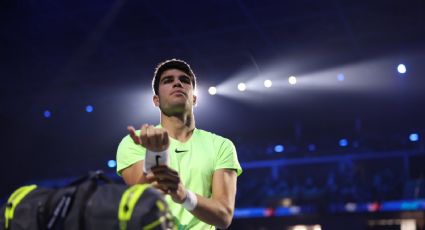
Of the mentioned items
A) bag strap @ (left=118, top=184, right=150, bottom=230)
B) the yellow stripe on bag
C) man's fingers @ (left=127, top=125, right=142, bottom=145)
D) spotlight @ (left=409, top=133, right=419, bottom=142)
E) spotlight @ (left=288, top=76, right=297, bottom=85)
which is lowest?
the yellow stripe on bag

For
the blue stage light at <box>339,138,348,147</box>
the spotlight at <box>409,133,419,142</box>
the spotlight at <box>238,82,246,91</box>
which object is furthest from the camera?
the blue stage light at <box>339,138,348,147</box>

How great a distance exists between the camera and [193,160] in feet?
12.1

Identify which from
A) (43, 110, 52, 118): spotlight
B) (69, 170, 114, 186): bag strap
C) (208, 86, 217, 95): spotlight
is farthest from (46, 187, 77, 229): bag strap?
(43, 110, 52, 118): spotlight

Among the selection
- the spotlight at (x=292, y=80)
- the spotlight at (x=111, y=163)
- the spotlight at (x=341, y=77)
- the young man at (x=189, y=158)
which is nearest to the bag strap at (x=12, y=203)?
the young man at (x=189, y=158)

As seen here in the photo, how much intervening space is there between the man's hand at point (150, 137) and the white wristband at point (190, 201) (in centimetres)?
41

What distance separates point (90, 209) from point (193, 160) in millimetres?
1402

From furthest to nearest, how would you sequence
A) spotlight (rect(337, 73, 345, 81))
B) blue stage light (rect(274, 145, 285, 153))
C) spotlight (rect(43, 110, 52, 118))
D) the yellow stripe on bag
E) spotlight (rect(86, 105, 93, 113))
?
blue stage light (rect(274, 145, 285, 153)), spotlight (rect(43, 110, 52, 118)), spotlight (rect(86, 105, 93, 113)), spotlight (rect(337, 73, 345, 81)), the yellow stripe on bag

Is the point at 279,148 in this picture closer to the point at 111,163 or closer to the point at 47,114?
the point at 111,163

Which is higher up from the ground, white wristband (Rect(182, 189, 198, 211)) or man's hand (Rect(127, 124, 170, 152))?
man's hand (Rect(127, 124, 170, 152))

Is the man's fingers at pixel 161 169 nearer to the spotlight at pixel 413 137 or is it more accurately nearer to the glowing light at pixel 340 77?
the glowing light at pixel 340 77

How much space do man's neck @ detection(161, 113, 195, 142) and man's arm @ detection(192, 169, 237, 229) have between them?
0.33 m

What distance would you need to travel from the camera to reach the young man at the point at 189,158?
3508 mm

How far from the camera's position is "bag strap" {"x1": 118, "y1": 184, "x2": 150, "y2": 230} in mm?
2271

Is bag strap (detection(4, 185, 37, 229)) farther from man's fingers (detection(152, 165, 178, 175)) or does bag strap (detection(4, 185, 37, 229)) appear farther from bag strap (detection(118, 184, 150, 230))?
man's fingers (detection(152, 165, 178, 175))
